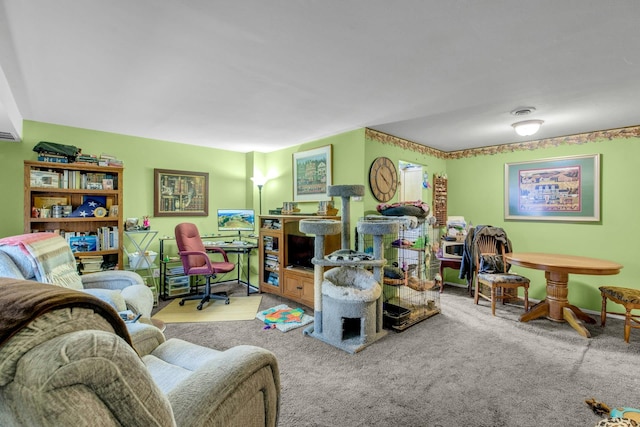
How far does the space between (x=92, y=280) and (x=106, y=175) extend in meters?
1.71

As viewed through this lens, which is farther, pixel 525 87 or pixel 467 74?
pixel 525 87

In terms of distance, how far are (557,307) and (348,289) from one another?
2.45 metres

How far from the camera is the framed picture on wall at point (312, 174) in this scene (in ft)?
13.1

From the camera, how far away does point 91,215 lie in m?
3.63

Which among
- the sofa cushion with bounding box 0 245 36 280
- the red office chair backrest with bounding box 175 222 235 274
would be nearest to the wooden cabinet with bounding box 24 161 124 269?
the red office chair backrest with bounding box 175 222 235 274

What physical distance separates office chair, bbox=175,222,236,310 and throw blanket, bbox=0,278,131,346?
311 centimetres

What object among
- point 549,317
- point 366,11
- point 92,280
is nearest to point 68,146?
point 92,280

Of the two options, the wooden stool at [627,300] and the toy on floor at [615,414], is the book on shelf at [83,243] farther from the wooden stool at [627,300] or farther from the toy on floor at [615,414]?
the wooden stool at [627,300]

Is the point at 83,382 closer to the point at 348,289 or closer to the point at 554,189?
the point at 348,289

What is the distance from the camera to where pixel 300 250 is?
4.11m

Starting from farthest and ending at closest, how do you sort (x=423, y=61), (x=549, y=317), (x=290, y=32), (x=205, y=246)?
(x=205, y=246) → (x=549, y=317) → (x=423, y=61) → (x=290, y=32)

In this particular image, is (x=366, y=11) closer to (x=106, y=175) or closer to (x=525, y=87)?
(x=525, y=87)

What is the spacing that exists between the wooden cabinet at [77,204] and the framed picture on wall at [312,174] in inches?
90.2

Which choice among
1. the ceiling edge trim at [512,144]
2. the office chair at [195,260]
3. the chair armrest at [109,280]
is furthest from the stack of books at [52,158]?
the ceiling edge trim at [512,144]
